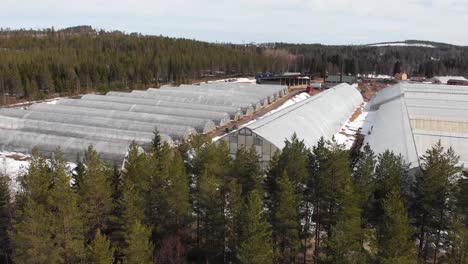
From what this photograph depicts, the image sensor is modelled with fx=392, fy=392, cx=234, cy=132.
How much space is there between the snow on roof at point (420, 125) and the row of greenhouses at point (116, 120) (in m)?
22.5

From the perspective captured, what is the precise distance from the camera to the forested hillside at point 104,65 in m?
89.9

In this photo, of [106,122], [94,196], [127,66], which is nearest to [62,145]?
[106,122]

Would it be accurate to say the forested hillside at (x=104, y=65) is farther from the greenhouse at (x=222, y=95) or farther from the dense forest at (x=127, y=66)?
the greenhouse at (x=222, y=95)

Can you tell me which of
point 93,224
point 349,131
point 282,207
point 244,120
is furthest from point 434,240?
point 244,120

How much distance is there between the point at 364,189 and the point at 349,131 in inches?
1387

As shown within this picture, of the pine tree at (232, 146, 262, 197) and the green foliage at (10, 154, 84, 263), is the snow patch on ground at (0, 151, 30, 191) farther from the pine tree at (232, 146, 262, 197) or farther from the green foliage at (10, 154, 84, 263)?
the pine tree at (232, 146, 262, 197)

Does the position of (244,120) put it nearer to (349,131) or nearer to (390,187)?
(349,131)

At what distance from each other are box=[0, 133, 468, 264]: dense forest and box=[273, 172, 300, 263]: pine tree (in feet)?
0.25

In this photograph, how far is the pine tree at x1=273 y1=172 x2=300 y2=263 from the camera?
2098cm

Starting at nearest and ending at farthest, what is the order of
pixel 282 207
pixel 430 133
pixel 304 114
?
pixel 282 207 → pixel 430 133 → pixel 304 114

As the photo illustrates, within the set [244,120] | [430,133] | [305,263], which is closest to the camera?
[305,263]

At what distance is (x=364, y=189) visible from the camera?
2314cm

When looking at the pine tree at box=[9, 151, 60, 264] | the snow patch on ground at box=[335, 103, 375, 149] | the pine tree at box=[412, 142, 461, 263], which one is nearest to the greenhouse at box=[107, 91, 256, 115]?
the snow patch on ground at box=[335, 103, 375, 149]

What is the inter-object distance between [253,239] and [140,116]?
3991 cm
